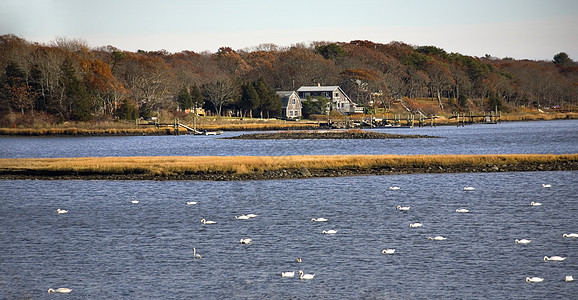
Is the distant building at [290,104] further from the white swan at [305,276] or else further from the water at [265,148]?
the white swan at [305,276]

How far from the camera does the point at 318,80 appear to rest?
633ft

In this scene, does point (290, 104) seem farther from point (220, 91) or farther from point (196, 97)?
point (196, 97)

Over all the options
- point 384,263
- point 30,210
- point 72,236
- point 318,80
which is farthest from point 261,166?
point 318,80

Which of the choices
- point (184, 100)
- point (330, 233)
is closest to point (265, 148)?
point (184, 100)

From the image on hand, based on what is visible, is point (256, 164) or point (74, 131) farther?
point (74, 131)

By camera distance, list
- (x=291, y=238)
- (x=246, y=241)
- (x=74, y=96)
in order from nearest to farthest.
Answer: (x=246, y=241) → (x=291, y=238) → (x=74, y=96)

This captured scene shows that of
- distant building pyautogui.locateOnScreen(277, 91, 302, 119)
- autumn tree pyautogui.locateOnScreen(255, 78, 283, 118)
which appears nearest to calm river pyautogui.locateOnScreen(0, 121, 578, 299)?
autumn tree pyautogui.locateOnScreen(255, 78, 283, 118)

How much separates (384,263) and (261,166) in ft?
95.9

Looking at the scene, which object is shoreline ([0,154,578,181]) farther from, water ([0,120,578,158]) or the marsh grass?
the marsh grass

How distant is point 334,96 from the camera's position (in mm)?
169875

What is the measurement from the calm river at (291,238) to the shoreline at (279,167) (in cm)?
194

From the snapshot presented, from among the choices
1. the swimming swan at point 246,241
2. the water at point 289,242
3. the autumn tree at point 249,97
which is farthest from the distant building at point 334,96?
the swimming swan at point 246,241

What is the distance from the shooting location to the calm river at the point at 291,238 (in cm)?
2252

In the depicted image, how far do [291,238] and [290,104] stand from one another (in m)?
131
